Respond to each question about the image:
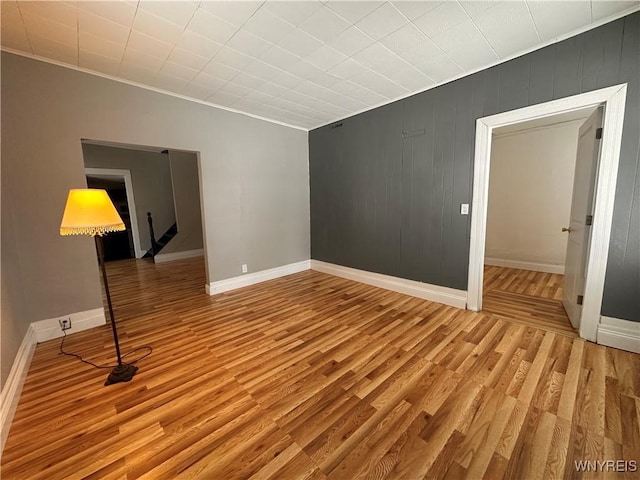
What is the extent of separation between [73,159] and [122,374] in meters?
2.32

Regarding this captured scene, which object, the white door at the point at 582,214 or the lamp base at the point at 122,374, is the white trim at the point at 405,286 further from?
the lamp base at the point at 122,374

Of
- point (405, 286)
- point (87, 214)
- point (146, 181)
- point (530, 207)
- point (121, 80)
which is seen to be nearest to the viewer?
point (87, 214)

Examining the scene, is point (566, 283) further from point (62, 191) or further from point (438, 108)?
point (62, 191)

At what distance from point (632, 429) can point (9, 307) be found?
4.45m

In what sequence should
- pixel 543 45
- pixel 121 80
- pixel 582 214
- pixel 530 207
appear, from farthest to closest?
pixel 530 207 < pixel 121 80 < pixel 582 214 < pixel 543 45

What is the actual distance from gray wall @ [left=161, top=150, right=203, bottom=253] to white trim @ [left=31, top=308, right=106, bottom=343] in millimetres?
3678

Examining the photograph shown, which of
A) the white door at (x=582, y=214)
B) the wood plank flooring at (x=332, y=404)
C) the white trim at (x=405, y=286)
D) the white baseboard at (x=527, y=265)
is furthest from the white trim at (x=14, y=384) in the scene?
the white baseboard at (x=527, y=265)

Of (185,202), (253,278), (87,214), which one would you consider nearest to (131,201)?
(185,202)

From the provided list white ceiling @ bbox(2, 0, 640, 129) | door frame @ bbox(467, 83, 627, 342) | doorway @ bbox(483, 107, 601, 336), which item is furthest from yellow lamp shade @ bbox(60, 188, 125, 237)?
doorway @ bbox(483, 107, 601, 336)

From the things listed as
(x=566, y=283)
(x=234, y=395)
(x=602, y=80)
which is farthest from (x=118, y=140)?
(x=566, y=283)

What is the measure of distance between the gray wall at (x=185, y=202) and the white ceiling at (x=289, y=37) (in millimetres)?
3567

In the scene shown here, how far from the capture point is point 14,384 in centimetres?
183

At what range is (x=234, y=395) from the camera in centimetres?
182

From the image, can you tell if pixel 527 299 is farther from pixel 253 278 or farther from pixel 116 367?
pixel 116 367
